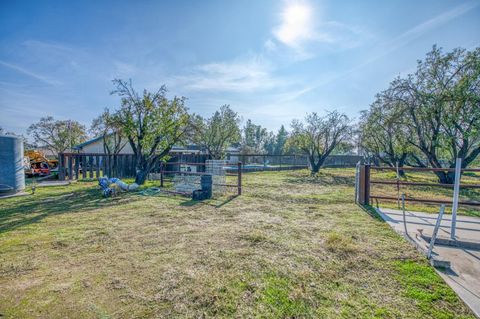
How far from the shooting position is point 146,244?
11.2 ft

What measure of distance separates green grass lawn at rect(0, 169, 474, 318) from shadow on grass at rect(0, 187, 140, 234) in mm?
85

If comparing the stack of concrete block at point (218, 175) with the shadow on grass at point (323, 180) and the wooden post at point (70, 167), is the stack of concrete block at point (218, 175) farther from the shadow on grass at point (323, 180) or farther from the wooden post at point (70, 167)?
the wooden post at point (70, 167)

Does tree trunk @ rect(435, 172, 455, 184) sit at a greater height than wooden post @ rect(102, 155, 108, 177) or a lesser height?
lesser

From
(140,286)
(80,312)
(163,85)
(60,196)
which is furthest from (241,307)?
(163,85)

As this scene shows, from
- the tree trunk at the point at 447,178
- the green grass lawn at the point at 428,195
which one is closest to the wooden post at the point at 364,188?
the green grass lawn at the point at 428,195

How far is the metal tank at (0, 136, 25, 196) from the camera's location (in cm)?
720

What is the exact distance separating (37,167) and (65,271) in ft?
52.7

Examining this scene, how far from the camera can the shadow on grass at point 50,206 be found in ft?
15.1

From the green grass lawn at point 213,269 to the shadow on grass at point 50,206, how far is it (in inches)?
3.3

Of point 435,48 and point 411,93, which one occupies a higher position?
point 435,48

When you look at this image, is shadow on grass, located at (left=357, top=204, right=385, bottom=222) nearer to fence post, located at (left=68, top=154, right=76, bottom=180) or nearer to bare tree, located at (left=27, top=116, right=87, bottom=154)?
fence post, located at (left=68, top=154, right=76, bottom=180)

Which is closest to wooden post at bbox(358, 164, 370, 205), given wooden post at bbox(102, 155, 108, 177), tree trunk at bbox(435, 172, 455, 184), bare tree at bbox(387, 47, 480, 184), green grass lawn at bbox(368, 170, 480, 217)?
green grass lawn at bbox(368, 170, 480, 217)

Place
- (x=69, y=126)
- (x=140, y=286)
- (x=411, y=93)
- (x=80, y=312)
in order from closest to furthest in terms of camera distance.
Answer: (x=80, y=312)
(x=140, y=286)
(x=411, y=93)
(x=69, y=126)

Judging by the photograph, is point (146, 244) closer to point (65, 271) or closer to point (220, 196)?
point (65, 271)
